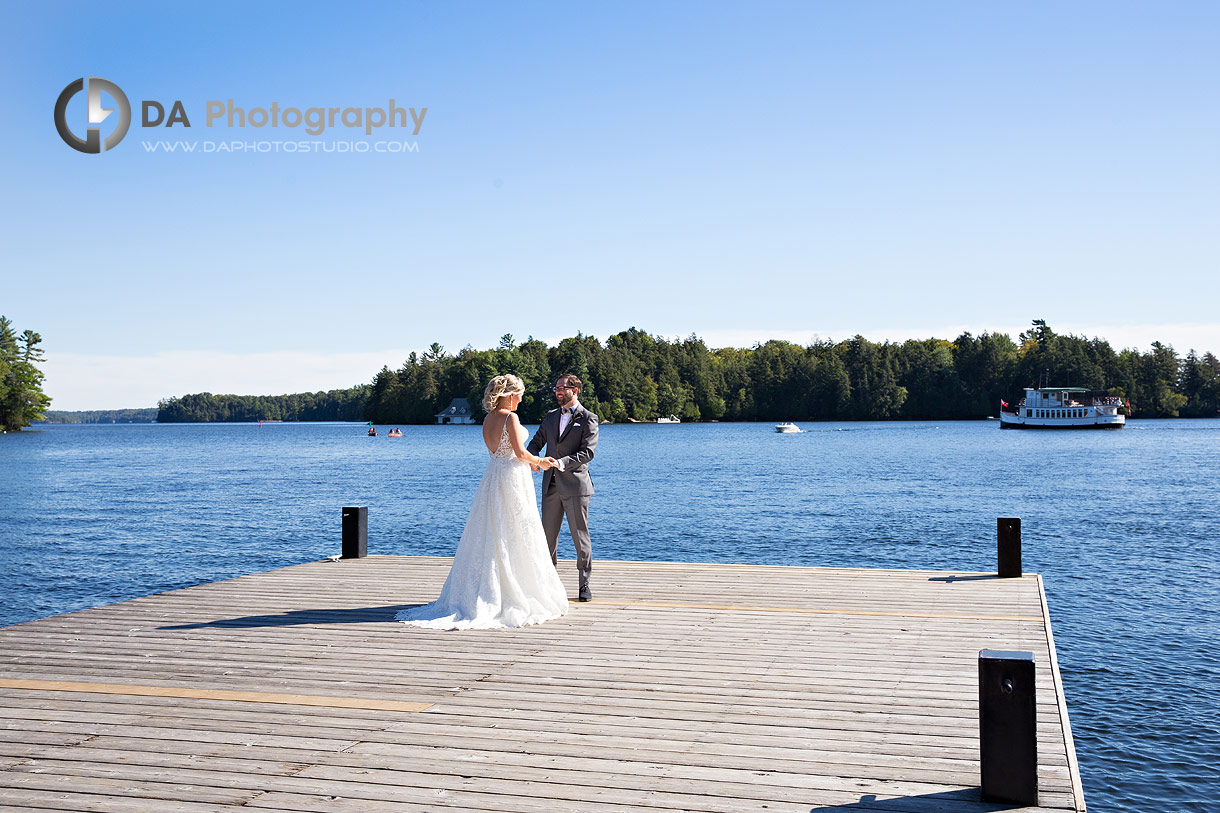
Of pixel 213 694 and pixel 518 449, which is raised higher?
pixel 518 449

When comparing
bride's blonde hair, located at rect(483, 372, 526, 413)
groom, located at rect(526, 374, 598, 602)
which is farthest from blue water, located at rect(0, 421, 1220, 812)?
bride's blonde hair, located at rect(483, 372, 526, 413)

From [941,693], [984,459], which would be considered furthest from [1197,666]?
[984,459]

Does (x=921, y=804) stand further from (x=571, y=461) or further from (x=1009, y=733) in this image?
(x=571, y=461)

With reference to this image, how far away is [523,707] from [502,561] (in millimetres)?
2618

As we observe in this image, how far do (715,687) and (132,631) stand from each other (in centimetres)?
507

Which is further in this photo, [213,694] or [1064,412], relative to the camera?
[1064,412]

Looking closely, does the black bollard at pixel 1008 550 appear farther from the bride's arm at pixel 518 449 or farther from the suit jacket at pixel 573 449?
the bride's arm at pixel 518 449

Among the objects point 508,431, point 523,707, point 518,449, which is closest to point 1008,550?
point 518,449

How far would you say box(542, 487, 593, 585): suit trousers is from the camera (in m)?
8.80

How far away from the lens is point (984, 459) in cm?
6144

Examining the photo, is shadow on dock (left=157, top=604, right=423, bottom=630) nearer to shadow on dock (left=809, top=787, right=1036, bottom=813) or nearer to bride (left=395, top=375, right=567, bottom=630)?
bride (left=395, top=375, right=567, bottom=630)

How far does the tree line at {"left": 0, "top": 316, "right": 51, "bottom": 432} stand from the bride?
409ft

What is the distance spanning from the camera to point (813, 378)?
142000 mm

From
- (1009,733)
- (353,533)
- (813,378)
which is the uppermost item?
(813,378)
